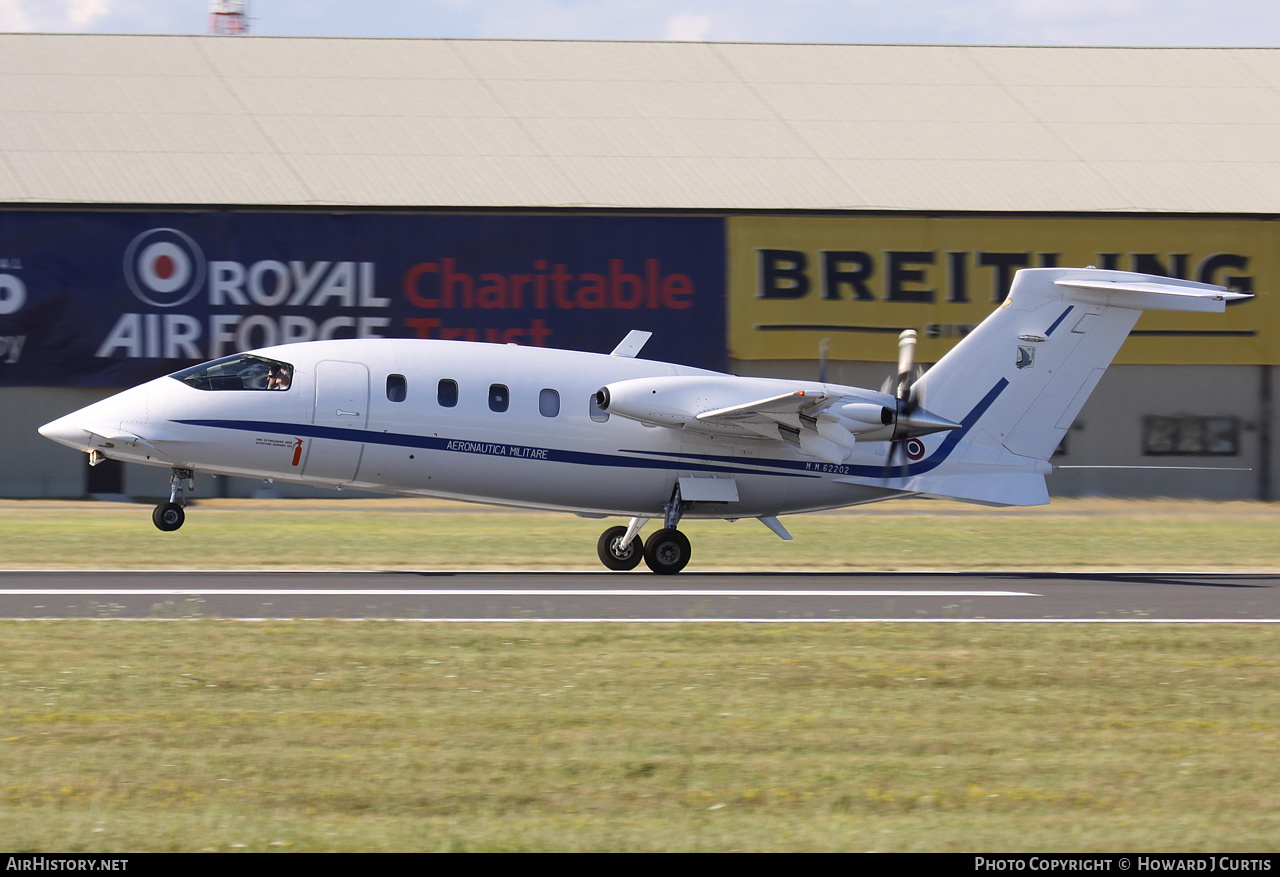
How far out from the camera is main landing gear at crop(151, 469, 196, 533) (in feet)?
61.3

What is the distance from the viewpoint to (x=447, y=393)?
19.5 metres

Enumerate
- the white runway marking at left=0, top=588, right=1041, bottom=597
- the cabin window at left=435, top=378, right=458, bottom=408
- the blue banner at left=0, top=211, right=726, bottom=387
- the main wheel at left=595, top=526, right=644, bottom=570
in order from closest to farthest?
the white runway marking at left=0, top=588, right=1041, bottom=597 < the cabin window at left=435, top=378, right=458, bottom=408 < the main wheel at left=595, top=526, right=644, bottom=570 < the blue banner at left=0, top=211, right=726, bottom=387

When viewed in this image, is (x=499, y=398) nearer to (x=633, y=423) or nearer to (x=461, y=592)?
(x=633, y=423)

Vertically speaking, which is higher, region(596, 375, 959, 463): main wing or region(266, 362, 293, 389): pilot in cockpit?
region(266, 362, 293, 389): pilot in cockpit

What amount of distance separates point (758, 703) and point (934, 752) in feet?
5.90

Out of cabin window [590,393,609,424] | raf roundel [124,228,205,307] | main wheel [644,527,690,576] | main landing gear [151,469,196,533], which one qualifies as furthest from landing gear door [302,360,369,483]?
raf roundel [124,228,205,307]

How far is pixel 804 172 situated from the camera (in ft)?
123

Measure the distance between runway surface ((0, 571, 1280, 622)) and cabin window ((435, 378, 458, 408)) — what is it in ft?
8.15

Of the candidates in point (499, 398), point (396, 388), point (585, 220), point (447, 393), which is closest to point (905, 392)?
point (499, 398)

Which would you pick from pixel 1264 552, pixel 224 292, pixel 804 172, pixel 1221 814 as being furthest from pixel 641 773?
pixel 804 172

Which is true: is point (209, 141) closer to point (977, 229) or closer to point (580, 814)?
point (977, 229)

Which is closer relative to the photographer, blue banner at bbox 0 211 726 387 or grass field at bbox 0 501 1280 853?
grass field at bbox 0 501 1280 853

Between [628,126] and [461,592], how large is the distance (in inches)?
942

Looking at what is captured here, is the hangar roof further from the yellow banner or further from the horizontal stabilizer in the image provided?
the horizontal stabilizer
